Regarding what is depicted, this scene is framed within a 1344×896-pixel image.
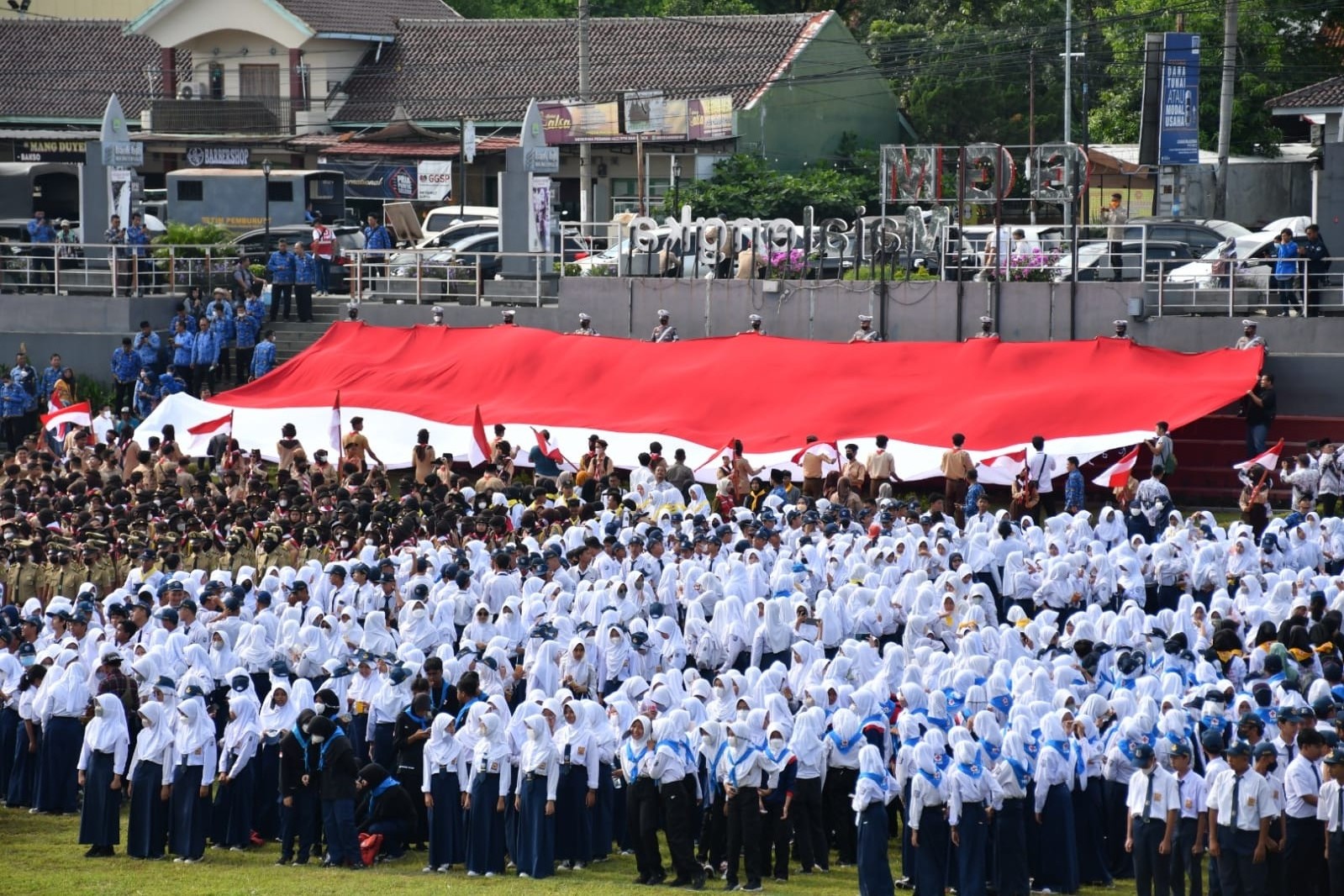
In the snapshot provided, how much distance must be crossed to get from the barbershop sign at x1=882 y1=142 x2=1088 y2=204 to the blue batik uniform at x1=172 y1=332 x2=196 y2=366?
988cm

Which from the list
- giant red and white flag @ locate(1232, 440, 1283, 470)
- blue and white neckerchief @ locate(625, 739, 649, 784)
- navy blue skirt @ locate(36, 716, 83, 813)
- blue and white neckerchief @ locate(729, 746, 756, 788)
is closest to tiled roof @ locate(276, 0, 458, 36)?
giant red and white flag @ locate(1232, 440, 1283, 470)

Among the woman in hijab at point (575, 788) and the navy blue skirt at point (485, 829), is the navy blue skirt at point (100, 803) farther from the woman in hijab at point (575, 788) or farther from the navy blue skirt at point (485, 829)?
the woman in hijab at point (575, 788)

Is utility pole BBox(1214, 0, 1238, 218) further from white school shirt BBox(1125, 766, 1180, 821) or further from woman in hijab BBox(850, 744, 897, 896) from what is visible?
woman in hijab BBox(850, 744, 897, 896)

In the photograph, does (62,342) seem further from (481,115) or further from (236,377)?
(481,115)

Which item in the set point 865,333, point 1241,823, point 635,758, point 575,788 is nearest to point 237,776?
point 575,788

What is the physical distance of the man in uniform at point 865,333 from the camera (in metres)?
26.5

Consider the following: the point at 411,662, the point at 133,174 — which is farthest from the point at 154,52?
the point at 411,662

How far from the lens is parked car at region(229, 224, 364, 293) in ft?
112

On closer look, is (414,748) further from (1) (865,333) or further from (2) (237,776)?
(1) (865,333)

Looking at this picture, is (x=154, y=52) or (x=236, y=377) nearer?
(x=236, y=377)

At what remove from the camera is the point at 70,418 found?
2633 cm

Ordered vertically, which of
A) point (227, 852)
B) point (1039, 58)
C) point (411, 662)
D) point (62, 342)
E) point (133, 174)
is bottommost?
point (227, 852)

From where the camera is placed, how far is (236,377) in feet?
99.8

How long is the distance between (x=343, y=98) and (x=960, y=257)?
75.9 feet
